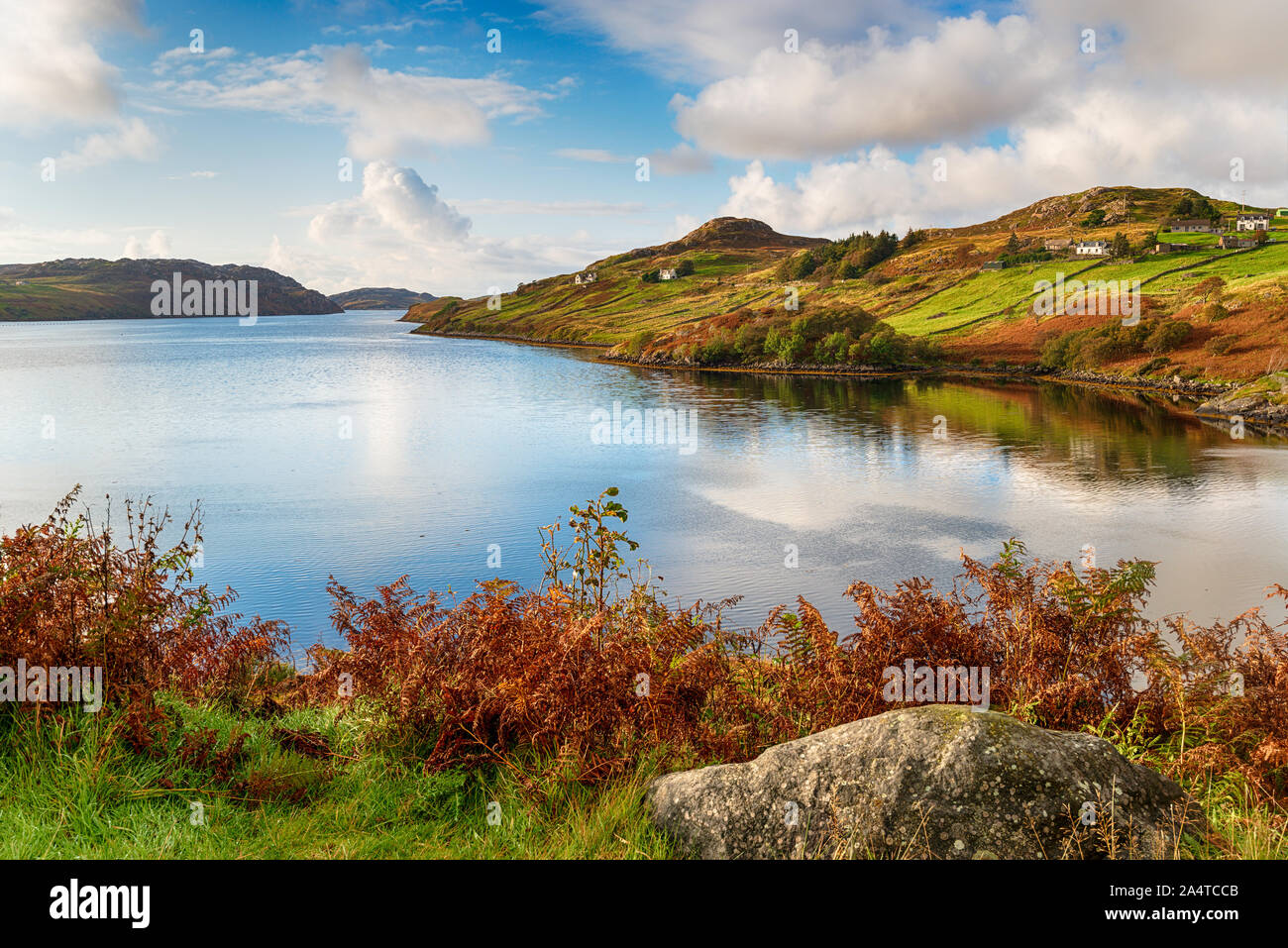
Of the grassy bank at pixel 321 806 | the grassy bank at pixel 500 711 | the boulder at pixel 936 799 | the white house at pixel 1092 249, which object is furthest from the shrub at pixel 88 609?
the white house at pixel 1092 249

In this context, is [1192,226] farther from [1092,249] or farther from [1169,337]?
[1169,337]

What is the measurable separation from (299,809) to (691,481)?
109 feet

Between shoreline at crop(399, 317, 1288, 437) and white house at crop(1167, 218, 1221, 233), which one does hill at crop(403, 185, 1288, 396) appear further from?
white house at crop(1167, 218, 1221, 233)

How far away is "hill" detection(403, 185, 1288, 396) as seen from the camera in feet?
267

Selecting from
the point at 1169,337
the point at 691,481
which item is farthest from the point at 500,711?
the point at 1169,337

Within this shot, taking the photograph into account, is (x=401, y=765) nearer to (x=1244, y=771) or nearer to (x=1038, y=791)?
(x=1038, y=791)

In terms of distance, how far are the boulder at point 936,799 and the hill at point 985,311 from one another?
78.4 m

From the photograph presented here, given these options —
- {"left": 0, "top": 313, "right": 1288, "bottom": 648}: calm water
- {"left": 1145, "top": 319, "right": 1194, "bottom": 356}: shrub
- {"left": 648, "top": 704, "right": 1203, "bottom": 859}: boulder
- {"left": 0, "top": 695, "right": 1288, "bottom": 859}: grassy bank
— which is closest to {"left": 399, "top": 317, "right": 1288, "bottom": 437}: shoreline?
{"left": 0, "top": 313, "right": 1288, "bottom": 648}: calm water

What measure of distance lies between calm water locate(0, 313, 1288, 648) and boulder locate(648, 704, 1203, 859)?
15.0 meters

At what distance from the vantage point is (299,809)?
20.6 feet

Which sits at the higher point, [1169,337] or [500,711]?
[1169,337]

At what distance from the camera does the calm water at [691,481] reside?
25406mm

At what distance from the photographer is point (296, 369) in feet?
338

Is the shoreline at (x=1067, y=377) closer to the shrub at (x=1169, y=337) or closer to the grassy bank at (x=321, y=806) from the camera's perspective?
the shrub at (x=1169, y=337)
